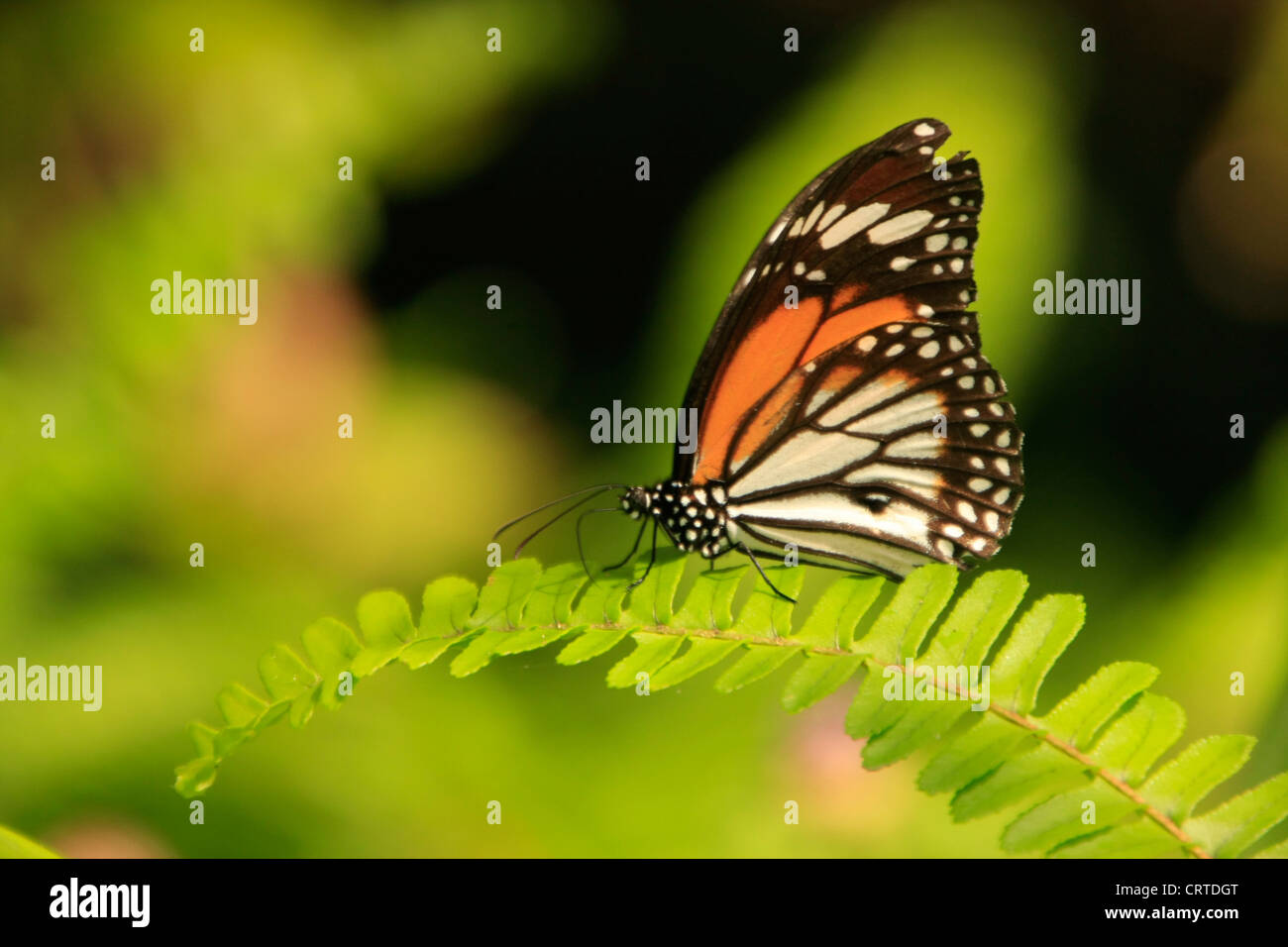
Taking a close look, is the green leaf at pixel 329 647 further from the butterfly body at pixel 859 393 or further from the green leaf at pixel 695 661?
the butterfly body at pixel 859 393

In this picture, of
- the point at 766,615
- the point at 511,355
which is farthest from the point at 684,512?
the point at 511,355

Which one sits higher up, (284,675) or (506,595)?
(506,595)

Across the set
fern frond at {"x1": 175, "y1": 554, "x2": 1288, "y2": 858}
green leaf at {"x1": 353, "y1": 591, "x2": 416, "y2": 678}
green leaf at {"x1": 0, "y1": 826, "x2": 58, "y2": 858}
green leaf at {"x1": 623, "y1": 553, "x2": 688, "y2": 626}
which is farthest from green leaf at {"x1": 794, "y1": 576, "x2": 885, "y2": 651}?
green leaf at {"x1": 0, "y1": 826, "x2": 58, "y2": 858}

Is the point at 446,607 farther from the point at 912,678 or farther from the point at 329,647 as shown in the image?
the point at 912,678

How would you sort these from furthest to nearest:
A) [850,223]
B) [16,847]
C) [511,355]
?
[511,355] → [850,223] → [16,847]

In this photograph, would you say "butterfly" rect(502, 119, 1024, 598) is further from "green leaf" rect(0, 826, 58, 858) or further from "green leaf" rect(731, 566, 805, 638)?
"green leaf" rect(0, 826, 58, 858)
